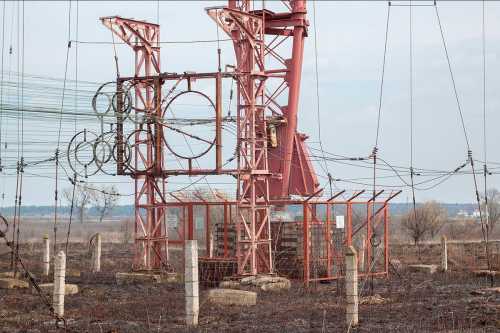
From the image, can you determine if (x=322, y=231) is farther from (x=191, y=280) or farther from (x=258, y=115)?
(x=191, y=280)

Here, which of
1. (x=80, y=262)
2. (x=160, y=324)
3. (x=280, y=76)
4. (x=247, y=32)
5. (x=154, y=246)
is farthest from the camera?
(x=80, y=262)

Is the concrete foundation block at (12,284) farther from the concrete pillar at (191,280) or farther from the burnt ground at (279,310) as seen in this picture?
the concrete pillar at (191,280)

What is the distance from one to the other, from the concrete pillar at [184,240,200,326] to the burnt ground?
347mm

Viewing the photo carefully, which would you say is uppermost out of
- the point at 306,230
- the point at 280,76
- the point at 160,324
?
the point at 280,76

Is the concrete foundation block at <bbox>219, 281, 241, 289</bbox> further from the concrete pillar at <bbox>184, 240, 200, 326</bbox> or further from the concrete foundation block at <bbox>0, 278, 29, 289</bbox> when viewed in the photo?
the concrete pillar at <bbox>184, 240, 200, 326</bbox>

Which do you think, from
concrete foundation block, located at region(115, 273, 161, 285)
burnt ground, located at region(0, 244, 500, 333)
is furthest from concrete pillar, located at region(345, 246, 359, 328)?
concrete foundation block, located at region(115, 273, 161, 285)

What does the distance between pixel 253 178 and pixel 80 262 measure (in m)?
18.1

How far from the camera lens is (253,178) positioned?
33406 millimetres

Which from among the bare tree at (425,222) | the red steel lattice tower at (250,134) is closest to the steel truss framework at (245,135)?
the red steel lattice tower at (250,134)

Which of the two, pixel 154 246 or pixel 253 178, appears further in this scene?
pixel 154 246

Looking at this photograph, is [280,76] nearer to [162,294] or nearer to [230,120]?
[230,120]

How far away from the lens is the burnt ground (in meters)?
21.2

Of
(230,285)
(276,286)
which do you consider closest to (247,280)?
(230,285)

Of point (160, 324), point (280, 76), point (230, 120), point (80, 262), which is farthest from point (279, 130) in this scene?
point (160, 324)
